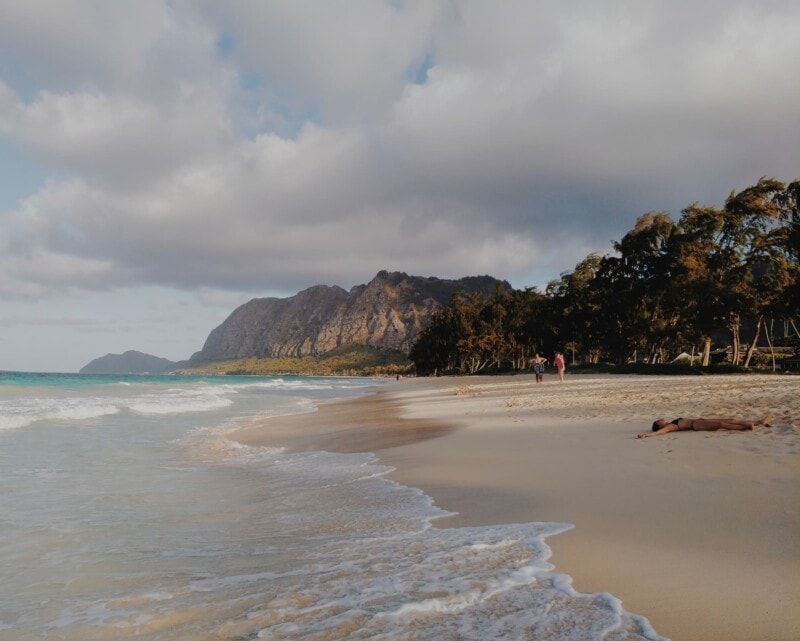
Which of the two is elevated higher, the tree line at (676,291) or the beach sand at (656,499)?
the tree line at (676,291)

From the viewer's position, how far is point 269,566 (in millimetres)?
4660

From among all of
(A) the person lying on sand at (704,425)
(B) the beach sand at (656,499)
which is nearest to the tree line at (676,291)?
(B) the beach sand at (656,499)

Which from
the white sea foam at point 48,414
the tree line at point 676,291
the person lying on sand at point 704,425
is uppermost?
the tree line at point 676,291

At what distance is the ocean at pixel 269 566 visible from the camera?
3.38m

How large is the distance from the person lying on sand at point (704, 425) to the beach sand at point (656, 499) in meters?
0.14

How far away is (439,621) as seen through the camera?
10.9ft

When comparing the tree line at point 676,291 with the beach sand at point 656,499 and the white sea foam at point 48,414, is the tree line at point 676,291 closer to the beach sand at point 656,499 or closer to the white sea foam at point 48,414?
the beach sand at point 656,499

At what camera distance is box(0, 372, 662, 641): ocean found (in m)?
3.38

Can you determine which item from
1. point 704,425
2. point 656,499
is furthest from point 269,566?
point 704,425

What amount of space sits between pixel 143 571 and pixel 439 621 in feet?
9.28

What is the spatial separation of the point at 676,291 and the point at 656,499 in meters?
37.1

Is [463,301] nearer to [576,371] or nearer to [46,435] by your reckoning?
[576,371]

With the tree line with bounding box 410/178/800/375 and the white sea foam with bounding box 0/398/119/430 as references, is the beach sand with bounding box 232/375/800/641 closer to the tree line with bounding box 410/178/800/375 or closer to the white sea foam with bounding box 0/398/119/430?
the white sea foam with bounding box 0/398/119/430

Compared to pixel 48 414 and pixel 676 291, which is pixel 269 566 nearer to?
pixel 48 414
